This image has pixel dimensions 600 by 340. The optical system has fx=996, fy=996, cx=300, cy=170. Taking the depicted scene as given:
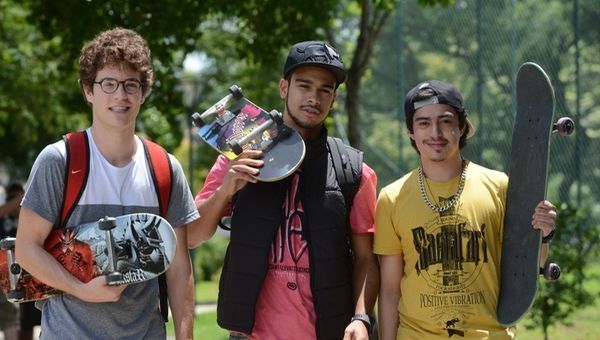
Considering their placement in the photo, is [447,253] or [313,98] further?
[313,98]

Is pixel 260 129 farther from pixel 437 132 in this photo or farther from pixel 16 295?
pixel 16 295

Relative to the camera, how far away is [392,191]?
157 inches

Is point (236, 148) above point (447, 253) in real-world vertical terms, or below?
above

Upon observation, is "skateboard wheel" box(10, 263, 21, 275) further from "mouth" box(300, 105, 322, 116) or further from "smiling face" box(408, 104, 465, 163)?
"smiling face" box(408, 104, 465, 163)

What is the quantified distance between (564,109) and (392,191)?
827 cm

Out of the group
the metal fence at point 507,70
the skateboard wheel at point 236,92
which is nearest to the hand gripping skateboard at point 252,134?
the skateboard wheel at point 236,92

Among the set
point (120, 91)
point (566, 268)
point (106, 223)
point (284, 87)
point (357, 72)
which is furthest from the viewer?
point (566, 268)

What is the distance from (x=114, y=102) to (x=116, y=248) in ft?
1.78

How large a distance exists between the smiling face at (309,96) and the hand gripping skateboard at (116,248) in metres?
0.84

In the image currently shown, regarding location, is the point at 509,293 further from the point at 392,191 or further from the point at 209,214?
the point at 209,214

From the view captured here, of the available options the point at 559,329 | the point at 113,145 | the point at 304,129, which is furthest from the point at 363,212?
the point at 559,329

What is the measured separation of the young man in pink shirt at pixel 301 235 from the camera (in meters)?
3.86

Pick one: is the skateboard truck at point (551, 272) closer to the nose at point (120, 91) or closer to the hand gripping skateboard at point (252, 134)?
the hand gripping skateboard at point (252, 134)

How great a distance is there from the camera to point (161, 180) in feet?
12.1
